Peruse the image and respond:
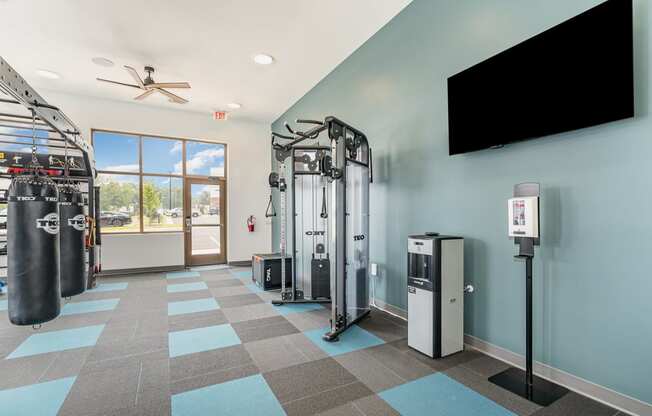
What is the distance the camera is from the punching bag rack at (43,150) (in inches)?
78.3

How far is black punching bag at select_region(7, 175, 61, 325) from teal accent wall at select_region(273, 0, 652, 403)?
3.20 metres

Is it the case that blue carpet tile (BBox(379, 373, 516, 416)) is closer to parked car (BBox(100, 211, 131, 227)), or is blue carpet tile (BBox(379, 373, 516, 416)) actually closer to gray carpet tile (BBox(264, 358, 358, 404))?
gray carpet tile (BBox(264, 358, 358, 404))

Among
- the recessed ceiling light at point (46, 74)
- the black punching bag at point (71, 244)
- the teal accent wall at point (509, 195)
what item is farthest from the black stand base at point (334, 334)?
the recessed ceiling light at point (46, 74)

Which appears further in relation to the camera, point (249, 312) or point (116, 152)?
point (116, 152)

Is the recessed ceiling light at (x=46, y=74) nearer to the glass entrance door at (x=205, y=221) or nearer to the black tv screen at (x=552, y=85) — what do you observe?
the glass entrance door at (x=205, y=221)

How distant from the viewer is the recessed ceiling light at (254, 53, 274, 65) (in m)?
4.62

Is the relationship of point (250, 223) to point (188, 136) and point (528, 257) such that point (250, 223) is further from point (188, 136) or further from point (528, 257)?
point (528, 257)

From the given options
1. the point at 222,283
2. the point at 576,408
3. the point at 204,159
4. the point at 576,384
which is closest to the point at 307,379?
the point at 576,408

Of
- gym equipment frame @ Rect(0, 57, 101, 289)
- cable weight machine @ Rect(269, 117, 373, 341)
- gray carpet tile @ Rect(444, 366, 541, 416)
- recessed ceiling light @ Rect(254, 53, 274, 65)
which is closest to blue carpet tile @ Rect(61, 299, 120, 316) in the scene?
gym equipment frame @ Rect(0, 57, 101, 289)

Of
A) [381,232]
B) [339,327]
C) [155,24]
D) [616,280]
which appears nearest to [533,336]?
[616,280]

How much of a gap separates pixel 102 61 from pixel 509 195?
225 inches

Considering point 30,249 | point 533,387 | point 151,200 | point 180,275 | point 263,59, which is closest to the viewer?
point 30,249

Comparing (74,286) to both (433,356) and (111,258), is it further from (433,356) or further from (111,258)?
(111,258)

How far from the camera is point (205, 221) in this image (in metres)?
7.46
